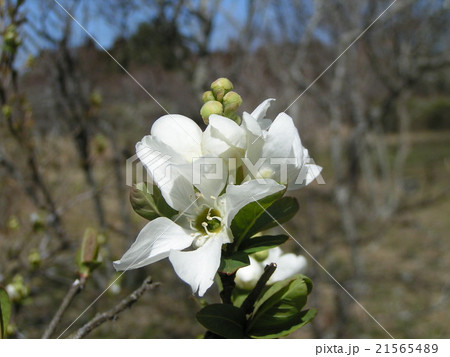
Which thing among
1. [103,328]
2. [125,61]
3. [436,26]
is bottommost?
[103,328]

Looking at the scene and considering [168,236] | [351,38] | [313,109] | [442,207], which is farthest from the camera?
[442,207]

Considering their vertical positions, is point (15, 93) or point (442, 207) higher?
point (442, 207)

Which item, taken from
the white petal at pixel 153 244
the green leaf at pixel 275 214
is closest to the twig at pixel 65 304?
the white petal at pixel 153 244

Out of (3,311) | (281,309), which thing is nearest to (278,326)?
(281,309)

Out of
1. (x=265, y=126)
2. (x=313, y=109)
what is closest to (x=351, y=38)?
(x=265, y=126)

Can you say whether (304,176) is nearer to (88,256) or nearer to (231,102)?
(231,102)

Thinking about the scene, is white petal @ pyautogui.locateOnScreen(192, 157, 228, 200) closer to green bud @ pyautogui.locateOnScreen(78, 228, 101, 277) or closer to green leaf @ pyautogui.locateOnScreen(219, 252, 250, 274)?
green leaf @ pyautogui.locateOnScreen(219, 252, 250, 274)

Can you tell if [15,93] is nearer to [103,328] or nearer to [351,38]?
[351,38]
